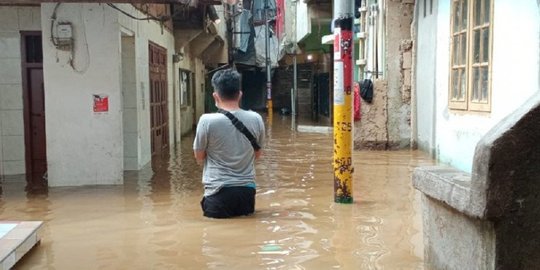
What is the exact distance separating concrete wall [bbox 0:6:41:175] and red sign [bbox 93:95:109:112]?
1.80 meters

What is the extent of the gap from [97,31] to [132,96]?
2.06 m

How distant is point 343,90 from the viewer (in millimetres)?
6305

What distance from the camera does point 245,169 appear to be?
571 cm

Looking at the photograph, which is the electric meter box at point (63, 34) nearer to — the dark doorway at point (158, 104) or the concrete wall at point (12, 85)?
the concrete wall at point (12, 85)

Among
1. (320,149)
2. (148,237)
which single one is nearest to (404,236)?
(148,237)

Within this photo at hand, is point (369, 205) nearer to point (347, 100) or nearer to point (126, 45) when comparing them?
point (347, 100)

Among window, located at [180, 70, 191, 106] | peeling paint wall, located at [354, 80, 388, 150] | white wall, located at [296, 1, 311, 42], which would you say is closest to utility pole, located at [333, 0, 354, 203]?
peeling paint wall, located at [354, 80, 388, 150]

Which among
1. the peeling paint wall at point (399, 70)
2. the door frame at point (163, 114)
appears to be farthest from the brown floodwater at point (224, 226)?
the peeling paint wall at point (399, 70)

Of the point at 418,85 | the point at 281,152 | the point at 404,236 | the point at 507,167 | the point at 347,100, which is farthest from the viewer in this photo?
the point at 281,152

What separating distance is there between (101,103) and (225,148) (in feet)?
11.5

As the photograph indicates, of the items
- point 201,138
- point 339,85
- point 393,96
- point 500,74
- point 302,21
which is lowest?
point 201,138

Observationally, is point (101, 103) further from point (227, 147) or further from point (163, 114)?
point (163, 114)

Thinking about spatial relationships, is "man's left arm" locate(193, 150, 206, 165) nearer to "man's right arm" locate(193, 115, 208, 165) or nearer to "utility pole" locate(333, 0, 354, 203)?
"man's right arm" locate(193, 115, 208, 165)

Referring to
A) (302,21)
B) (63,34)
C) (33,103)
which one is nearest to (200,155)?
(63,34)
